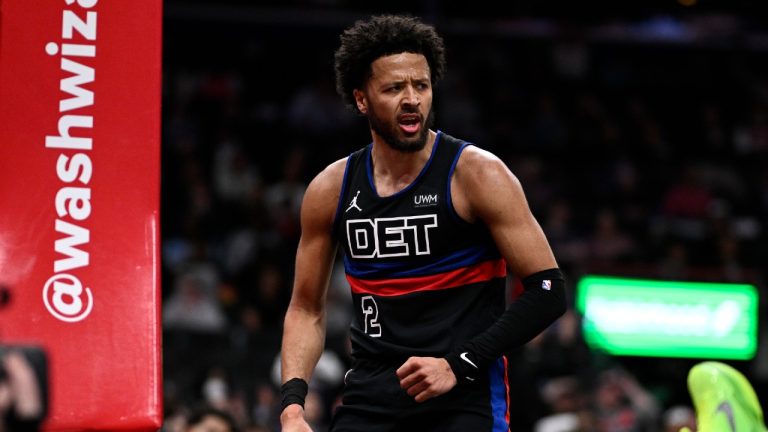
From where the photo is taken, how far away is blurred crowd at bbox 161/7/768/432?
32.5ft

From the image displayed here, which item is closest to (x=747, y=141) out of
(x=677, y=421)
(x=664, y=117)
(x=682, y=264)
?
(x=664, y=117)

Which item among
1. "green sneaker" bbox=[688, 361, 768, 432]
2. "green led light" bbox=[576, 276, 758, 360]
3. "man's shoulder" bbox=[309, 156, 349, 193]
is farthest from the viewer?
"green led light" bbox=[576, 276, 758, 360]

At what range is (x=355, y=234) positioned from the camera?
14.0ft

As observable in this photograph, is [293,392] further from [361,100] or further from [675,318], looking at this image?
[675,318]

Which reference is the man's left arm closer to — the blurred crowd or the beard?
the beard

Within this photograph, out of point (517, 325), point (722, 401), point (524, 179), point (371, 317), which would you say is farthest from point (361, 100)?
point (524, 179)

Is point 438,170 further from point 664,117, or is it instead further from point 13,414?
point 664,117

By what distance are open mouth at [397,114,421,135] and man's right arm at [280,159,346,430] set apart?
13.8 inches

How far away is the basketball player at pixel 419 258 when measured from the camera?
402 centimetres

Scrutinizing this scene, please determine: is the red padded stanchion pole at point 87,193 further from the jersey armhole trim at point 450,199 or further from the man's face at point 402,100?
the jersey armhole trim at point 450,199

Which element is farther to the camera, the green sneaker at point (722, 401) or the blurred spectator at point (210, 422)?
the blurred spectator at point (210, 422)

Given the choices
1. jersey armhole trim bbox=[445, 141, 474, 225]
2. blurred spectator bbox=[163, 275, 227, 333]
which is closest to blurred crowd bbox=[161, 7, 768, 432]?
blurred spectator bbox=[163, 275, 227, 333]

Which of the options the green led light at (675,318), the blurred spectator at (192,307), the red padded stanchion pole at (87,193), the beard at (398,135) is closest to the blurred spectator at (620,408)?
the green led light at (675,318)

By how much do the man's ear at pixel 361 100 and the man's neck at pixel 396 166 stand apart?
0.11 metres
